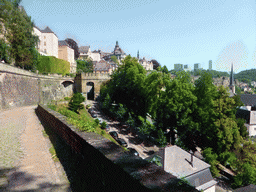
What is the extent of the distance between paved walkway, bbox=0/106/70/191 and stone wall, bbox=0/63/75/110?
12744 mm

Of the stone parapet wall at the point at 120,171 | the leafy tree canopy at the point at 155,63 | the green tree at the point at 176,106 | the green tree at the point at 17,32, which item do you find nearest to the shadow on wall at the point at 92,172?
the stone parapet wall at the point at 120,171

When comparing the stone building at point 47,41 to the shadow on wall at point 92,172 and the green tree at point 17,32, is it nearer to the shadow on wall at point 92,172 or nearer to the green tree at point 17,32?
the green tree at point 17,32

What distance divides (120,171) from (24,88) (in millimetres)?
25908

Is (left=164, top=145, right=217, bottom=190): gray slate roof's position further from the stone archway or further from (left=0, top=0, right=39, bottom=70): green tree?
the stone archway

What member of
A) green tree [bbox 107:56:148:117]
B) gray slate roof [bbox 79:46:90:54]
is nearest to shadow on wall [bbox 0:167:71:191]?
green tree [bbox 107:56:148:117]

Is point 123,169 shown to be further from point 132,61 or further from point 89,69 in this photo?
point 89,69

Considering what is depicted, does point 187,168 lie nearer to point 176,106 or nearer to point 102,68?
point 176,106

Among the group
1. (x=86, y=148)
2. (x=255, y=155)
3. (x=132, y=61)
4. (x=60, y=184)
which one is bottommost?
(x=255, y=155)

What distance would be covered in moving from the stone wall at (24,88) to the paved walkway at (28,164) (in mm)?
12744

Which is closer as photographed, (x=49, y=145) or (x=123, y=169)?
(x=123, y=169)

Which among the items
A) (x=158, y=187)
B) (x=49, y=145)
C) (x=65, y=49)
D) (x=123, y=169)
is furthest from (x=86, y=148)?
(x=65, y=49)

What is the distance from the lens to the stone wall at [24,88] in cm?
1900

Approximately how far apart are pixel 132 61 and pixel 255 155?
24072 mm

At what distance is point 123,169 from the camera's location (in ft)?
8.64
